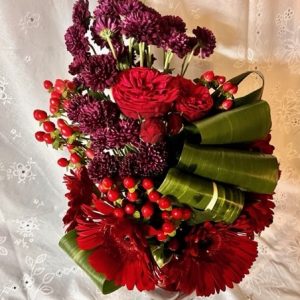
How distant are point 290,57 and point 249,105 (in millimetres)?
434

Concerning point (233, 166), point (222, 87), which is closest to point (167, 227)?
point (233, 166)

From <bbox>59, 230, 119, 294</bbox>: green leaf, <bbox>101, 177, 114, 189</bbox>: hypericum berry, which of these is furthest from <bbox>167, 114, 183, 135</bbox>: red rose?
<bbox>59, 230, 119, 294</bbox>: green leaf

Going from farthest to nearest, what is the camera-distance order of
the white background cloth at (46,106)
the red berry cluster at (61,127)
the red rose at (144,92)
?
the white background cloth at (46,106) < the red berry cluster at (61,127) < the red rose at (144,92)

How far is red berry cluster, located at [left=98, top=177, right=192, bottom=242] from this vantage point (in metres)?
0.57

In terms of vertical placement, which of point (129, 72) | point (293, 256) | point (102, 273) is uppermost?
point (129, 72)

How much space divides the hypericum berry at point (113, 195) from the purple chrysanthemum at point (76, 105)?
108 mm

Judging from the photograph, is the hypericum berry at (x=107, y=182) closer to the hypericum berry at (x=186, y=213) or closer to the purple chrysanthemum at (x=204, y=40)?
the hypericum berry at (x=186, y=213)

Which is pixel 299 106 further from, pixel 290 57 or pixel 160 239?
pixel 160 239

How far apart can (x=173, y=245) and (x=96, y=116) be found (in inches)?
9.0

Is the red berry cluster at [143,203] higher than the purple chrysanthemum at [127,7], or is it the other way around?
the purple chrysanthemum at [127,7]

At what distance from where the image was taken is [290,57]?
38.6 inches

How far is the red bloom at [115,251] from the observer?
0.58m

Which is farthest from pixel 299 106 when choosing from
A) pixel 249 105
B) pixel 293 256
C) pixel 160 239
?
pixel 160 239

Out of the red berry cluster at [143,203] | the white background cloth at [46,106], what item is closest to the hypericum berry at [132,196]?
the red berry cluster at [143,203]
